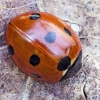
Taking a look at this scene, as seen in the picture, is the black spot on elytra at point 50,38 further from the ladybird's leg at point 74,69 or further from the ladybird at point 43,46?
the ladybird's leg at point 74,69

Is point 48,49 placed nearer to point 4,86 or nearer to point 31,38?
point 31,38

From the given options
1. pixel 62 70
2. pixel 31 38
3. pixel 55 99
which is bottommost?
pixel 55 99

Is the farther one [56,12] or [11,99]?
[56,12]

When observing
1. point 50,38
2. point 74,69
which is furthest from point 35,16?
point 74,69

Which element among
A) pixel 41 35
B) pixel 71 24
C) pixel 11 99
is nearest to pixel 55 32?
pixel 41 35

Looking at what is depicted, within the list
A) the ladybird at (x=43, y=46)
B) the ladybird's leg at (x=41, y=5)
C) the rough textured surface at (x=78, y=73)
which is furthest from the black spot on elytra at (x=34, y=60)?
the ladybird's leg at (x=41, y=5)

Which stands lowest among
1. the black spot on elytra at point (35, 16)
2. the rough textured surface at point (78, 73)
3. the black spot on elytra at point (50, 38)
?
the rough textured surface at point (78, 73)

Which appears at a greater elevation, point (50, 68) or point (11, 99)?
point (50, 68)
